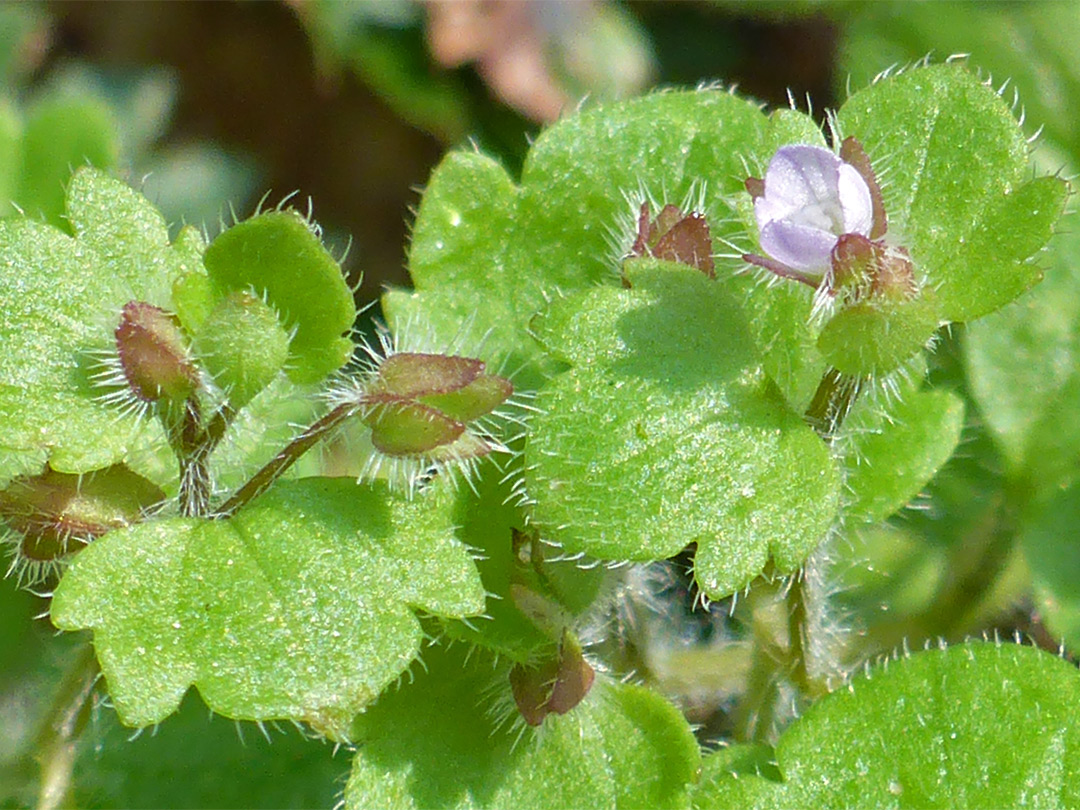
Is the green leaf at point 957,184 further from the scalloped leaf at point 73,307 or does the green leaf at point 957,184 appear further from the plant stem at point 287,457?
the scalloped leaf at point 73,307

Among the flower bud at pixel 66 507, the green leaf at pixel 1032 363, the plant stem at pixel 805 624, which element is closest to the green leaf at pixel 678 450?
the plant stem at pixel 805 624

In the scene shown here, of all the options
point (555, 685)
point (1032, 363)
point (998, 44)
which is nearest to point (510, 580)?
point (555, 685)

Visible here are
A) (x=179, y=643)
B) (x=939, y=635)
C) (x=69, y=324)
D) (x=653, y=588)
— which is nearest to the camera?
(x=179, y=643)

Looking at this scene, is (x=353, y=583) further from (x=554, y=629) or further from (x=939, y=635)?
(x=939, y=635)

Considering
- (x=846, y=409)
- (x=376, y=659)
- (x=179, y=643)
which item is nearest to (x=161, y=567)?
(x=179, y=643)

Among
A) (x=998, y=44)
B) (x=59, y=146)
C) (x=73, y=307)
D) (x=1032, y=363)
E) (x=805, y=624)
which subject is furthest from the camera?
(x=998, y=44)

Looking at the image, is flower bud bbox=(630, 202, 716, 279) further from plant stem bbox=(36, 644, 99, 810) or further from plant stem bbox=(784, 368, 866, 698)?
plant stem bbox=(36, 644, 99, 810)

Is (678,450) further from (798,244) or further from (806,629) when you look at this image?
(806,629)
